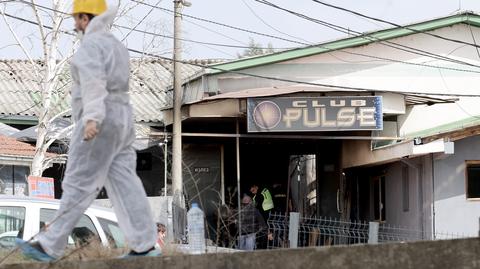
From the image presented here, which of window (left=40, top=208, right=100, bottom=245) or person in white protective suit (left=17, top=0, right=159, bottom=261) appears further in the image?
window (left=40, top=208, right=100, bottom=245)

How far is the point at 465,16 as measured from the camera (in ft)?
73.7

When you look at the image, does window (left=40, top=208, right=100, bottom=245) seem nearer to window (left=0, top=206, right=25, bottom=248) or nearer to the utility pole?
window (left=0, top=206, right=25, bottom=248)

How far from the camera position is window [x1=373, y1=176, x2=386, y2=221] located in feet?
74.0

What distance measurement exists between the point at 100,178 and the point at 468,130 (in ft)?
43.0

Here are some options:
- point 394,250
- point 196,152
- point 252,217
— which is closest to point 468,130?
point 252,217

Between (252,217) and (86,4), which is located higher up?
(86,4)

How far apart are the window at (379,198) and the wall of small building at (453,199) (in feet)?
12.0

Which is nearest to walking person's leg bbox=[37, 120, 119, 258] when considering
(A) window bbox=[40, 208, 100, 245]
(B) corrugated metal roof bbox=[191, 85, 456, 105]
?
(A) window bbox=[40, 208, 100, 245]

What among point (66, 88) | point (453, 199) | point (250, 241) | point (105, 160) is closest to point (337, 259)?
point (105, 160)

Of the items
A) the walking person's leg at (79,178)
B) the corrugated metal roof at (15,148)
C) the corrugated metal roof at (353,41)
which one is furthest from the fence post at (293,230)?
the walking person's leg at (79,178)

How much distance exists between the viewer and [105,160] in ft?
20.0

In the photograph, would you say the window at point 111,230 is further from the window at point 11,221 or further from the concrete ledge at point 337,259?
the concrete ledge at point 337,259

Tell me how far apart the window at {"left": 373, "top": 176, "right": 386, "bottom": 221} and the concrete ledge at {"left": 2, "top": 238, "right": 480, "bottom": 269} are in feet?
54.3

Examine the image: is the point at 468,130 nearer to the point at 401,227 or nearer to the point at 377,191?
the point at 401,227
